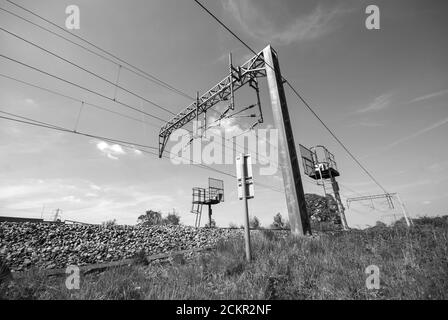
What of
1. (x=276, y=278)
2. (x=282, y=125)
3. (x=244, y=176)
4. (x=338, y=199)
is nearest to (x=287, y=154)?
(x=282, y=125)

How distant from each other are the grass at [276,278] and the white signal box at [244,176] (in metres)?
1.22

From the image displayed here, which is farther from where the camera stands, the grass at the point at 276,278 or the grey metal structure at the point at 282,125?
the grey metal structure at the point at 282,125

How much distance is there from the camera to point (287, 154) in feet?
23.8

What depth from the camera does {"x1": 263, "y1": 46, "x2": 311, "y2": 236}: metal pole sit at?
6559 millimetres

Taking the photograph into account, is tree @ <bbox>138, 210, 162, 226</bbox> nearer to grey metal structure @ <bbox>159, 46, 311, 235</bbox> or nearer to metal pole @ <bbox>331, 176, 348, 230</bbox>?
grey metal structure @ <bbox>159, 46, 311, 235</bbox>

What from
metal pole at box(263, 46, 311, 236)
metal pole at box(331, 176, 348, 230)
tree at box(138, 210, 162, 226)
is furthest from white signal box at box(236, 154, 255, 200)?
metal pole at box(331, 176, 348, 230)

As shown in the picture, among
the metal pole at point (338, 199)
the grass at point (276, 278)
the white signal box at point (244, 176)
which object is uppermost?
the metal pole at point (338, 199)

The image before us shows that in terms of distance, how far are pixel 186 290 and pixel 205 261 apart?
125 centimetres

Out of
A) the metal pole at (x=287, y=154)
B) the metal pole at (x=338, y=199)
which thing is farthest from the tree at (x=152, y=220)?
the metal pole at (x=338, y=199)

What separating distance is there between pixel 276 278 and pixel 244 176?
198 centimetres

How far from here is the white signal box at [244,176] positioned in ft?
13.8

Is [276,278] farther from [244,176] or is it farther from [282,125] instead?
[282,125]

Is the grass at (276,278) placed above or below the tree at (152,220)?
below

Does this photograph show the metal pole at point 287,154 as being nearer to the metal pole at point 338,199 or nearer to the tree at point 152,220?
the tree at point 152,220
